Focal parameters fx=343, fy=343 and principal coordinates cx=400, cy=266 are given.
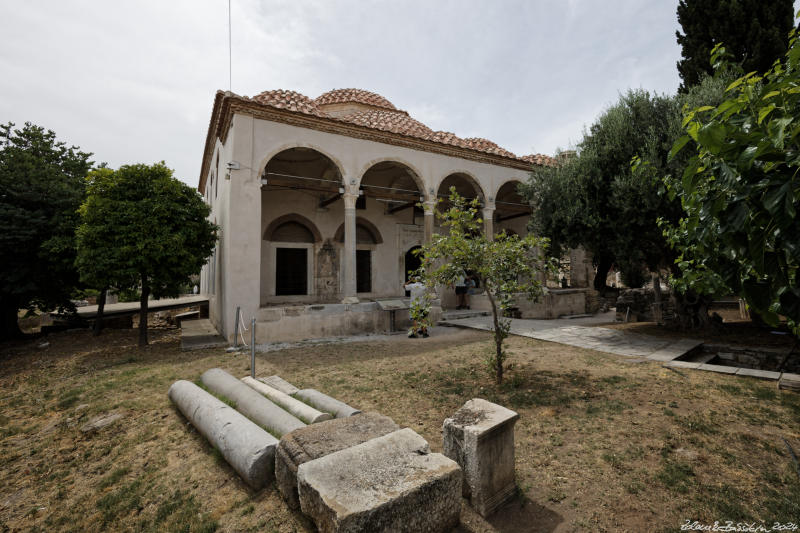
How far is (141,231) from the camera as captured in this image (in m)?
7.64

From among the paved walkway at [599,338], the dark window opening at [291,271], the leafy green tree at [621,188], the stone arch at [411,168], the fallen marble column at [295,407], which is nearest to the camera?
the fallen marble column at [295,407]

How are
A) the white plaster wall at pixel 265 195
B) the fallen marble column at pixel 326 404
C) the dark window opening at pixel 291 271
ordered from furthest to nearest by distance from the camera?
the dark window opening at pixel 291 271 < the white plaster wall at pixel 265 195 < the fallen marble column at pixel 326 404

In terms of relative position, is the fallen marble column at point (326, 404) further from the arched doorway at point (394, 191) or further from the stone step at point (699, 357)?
the arched doorway at point (394, 191)

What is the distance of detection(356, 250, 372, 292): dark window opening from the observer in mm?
13680

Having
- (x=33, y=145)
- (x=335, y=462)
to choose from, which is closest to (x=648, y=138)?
(x=335, y=462)

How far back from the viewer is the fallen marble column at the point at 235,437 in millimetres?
2711

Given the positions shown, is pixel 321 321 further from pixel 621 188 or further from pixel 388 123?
pixel 621 188

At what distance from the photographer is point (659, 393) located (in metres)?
4.36

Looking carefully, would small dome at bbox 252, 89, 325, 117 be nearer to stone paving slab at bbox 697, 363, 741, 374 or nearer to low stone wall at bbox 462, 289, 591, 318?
low stone wall at bbox 462, 289, 591, 318

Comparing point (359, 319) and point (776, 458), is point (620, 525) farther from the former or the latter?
point (359, 319)

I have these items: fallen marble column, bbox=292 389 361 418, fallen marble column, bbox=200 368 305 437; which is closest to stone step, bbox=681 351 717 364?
fallen marble column, bbox=292 389 361 418

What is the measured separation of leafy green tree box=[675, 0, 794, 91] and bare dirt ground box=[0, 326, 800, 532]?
370 inches

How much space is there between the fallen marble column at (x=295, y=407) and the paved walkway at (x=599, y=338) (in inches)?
118

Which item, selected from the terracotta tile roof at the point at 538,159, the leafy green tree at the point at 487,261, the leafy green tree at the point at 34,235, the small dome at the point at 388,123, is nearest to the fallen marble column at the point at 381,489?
the leafy green tree at the point at 487,261
